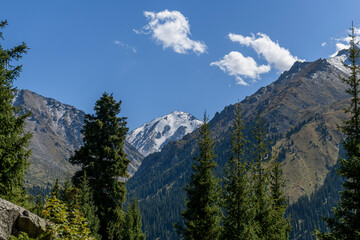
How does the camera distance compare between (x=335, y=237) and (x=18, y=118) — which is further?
(x=335, y=237)

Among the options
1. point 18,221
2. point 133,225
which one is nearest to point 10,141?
point 18,221

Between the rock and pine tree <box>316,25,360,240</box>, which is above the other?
pine tree <box>316,25,360,240</box>

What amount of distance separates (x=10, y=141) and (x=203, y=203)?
13.0m

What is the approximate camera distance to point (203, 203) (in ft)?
68.9

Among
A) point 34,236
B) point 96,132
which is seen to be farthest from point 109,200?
point 34,236

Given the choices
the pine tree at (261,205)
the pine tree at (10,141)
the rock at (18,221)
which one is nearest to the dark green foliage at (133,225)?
the pine tree at (261,205)

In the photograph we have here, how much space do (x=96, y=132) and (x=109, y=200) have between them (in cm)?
646

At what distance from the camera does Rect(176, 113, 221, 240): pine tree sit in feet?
66.0

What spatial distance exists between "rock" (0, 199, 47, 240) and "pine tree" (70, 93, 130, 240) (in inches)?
657

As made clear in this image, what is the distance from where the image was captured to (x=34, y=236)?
29.9 feet

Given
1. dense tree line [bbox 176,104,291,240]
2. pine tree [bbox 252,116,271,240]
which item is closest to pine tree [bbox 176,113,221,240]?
dense tree line [bbox 176,104,291,240]

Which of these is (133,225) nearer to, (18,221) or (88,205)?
(88,205)

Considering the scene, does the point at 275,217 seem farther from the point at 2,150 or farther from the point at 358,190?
the point at 2,150

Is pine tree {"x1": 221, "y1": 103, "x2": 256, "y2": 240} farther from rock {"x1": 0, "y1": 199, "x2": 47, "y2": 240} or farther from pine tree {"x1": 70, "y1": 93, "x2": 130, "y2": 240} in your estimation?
rock {"x1": 0, "y1": 199, "x2": 47, "y2": 240}
